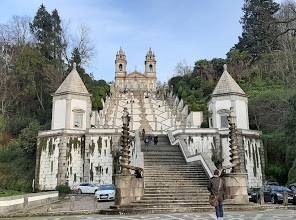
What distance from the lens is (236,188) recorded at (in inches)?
770

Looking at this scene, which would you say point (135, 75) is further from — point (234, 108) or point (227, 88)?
point (234, 108)

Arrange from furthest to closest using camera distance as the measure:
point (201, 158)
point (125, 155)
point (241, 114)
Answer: point (241, 114)
point (201, 158)
point (125, 155)

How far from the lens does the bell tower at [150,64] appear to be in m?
102

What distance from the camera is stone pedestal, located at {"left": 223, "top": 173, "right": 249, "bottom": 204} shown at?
1947 centimetres

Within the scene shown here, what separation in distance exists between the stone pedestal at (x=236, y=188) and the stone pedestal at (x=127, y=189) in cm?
432

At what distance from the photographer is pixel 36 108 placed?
50.8 meters

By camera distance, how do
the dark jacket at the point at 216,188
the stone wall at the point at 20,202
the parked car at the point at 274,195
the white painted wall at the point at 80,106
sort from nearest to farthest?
1. the dark jacket at the point at 216,188
2. the stone wall at the point at 20,202
3. the parked car at the point at 274,195
4. the white painted wall at the point at 80,106

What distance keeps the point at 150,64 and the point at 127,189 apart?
3442 inches

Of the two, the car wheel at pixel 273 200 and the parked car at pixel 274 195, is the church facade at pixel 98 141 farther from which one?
the car wheel at pixel 273 200

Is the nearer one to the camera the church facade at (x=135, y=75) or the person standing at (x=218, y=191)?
the person standing at (x=218, y=191)

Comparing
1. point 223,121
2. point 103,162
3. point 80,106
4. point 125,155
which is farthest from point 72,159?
point 125,155

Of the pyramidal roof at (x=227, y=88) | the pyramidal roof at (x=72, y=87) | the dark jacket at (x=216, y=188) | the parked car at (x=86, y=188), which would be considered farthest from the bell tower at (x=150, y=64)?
the dark jacket at (x=216, y=188)

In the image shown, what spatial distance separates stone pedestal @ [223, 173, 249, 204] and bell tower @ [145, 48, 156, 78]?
82081mm

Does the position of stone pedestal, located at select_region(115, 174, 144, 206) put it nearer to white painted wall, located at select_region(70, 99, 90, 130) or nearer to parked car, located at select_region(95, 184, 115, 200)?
parked car, located at select_region(95, 184, 115, 200)
